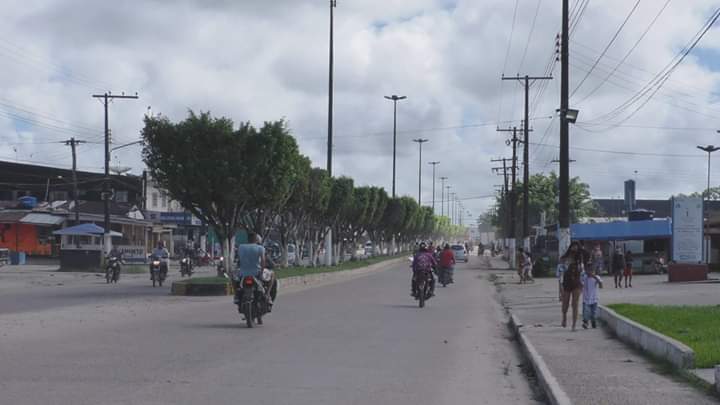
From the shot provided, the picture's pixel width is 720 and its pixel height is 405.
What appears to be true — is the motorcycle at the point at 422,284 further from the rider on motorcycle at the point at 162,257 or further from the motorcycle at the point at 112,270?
the motorcycle at the point at 112,270

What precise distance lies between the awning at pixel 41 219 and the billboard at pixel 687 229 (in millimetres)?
40050

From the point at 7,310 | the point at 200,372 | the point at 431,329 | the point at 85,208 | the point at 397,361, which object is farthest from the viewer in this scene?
the point at 85,208

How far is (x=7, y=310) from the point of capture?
21.6 meters

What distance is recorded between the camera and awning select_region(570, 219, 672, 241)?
50250 mm

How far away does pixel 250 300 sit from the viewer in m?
17.7

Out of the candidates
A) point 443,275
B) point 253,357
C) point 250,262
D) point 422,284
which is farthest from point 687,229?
point 253,357

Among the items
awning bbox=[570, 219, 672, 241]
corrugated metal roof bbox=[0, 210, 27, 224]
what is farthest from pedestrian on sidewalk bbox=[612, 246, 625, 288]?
corrugated metal roof bbox=[0, 210, 27, 224]

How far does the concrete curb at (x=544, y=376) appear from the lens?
33.1 ft

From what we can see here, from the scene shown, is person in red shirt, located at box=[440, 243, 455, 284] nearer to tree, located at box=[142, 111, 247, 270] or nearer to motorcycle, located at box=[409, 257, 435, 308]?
tree, located at box=[142, 111, 247, 270]

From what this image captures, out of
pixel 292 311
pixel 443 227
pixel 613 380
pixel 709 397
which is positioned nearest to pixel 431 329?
pixel 292 311

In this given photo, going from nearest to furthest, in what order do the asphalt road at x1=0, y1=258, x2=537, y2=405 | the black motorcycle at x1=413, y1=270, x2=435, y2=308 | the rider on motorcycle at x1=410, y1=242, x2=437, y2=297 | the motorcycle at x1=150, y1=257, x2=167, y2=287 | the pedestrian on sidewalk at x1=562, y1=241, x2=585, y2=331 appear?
1. the asphalt road at x1=0, y1=258, x2=537, y2=405
2. the pedestrian on sidewalk at x1=562, y1=241, x2=585, y2=331
3. the black motorcycle at x1=413, y1=270, x2=435, y2=308
4. the rider on motorcycle at x1=410, y1=242, x2=437, y2=297
5. the motorcycle at x1=150, y1=257, x2=167, y2=287

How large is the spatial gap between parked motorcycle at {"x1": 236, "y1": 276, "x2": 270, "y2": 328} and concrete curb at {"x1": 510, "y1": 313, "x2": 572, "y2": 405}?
4759 mm

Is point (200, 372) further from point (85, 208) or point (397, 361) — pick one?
point (85, 208)

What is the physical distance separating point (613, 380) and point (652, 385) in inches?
25.5
